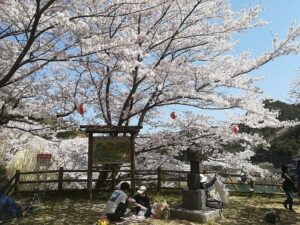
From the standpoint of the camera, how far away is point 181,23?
473 inches

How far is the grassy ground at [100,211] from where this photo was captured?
9.88 meters

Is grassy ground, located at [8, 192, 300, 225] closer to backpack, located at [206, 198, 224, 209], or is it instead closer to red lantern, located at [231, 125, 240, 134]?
backpack, located at [206, 198, 224, 209]

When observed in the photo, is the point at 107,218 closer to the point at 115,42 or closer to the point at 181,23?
the point at 115,42

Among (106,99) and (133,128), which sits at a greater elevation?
(106,99)

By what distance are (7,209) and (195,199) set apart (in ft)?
18.6

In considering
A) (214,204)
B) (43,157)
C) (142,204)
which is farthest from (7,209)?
(214,204)

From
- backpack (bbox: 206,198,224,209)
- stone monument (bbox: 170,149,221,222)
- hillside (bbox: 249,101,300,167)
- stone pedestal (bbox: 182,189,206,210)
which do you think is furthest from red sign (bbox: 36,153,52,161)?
hillside (bbox: 249,101,300,167)

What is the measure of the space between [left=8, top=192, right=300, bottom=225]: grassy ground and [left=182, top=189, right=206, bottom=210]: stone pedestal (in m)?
0.70

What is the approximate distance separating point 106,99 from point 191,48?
399 cm

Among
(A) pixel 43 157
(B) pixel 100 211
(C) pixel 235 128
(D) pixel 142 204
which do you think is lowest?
(B) pixel 100 211

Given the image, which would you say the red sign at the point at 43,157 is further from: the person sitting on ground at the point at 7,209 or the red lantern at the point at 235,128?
the red lantern at the point at 235,128

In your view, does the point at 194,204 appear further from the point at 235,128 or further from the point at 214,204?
the point at 235,128

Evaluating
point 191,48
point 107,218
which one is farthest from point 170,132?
point 107,218

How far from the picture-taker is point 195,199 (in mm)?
10547
